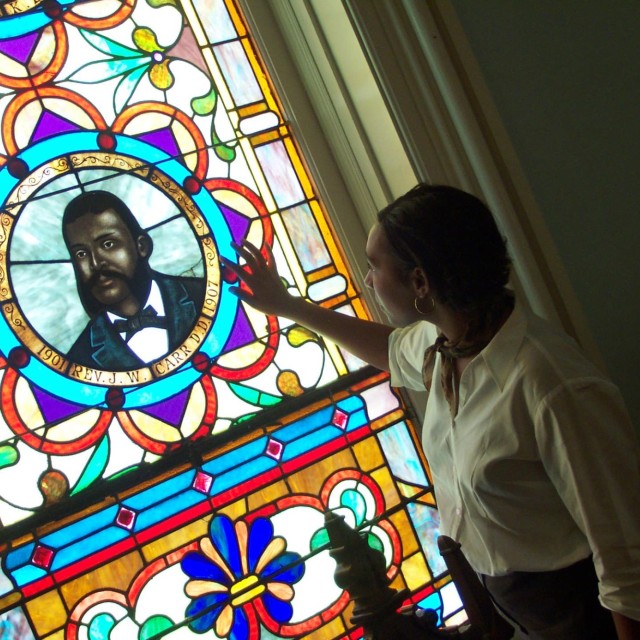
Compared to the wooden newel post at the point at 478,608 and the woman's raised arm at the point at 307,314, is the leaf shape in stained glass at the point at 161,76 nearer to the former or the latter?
the woman's raised arm at the point at 307,314

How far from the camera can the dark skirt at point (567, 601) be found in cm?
114

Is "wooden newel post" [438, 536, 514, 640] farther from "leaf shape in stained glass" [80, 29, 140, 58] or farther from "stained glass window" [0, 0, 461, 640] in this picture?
"leaf shape in stained glass" [80, 29, 140, 58]

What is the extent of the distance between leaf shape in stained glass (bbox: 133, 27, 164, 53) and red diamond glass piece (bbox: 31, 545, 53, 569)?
100 centimetres

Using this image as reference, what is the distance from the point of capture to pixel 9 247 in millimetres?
1519

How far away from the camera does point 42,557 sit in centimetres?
142

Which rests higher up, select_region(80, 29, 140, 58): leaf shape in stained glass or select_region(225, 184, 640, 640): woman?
select_region(80, 29, 140, 58): leaf shape in stained glass

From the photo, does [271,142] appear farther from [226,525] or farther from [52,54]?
[226,525]

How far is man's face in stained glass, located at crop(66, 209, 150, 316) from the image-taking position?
1572 millimetres

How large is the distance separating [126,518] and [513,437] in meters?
0.75

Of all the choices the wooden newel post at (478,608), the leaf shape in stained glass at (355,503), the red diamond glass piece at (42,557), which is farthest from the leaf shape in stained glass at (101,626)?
the wooden newel post at (478,608)

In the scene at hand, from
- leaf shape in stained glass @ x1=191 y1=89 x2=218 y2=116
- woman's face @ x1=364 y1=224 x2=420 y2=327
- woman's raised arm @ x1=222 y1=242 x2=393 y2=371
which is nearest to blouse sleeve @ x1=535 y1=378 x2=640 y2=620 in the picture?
woman's face @ x1=364 y1=224 x2=420 y2=327

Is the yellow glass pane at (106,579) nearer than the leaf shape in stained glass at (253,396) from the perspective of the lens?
Yes

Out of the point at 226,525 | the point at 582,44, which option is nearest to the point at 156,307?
the point at 226,525

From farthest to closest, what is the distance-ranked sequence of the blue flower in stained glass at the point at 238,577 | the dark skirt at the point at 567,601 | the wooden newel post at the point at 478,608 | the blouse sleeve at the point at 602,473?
the blue flower in stained glass at the point at 238,577 < the dark skirt at the point at 567,601 < the blouse sleeve at the point at 602,473 < the wooden newel post at the point at 478,608
